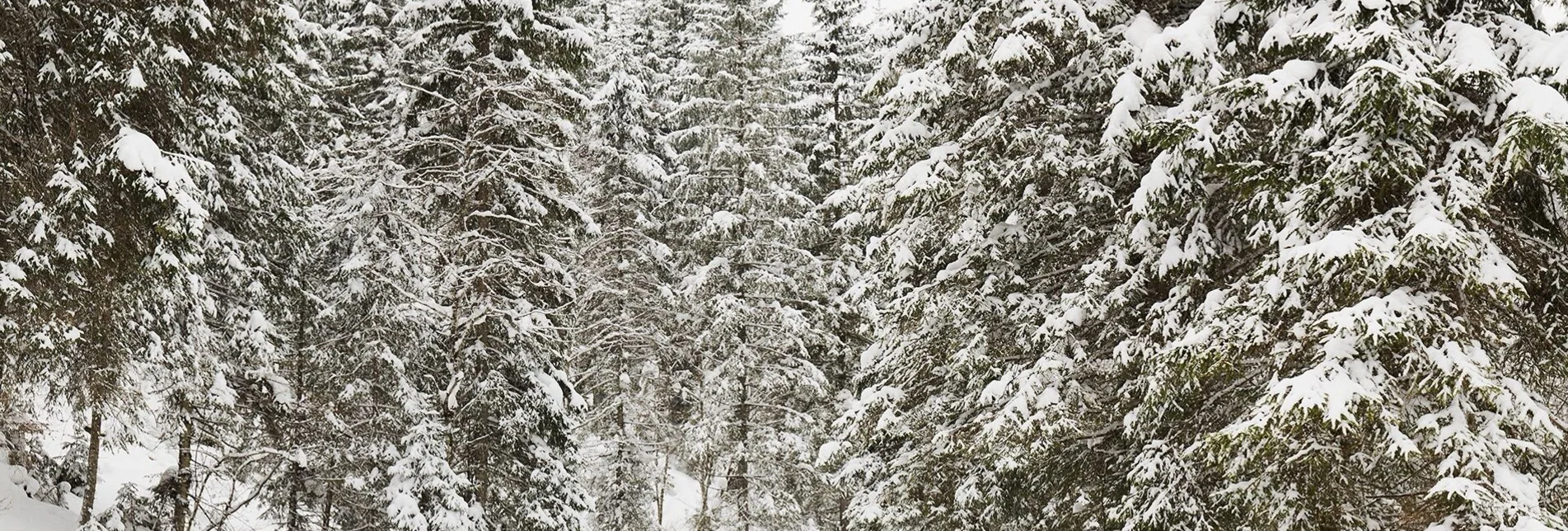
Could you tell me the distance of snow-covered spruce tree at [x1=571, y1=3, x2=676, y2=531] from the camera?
20.0 m

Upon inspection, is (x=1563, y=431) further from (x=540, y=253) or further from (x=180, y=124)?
(x=180, y=124)

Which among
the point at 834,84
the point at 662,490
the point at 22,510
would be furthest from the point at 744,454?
the point at 22,510

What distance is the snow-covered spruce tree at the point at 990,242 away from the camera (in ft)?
29.8

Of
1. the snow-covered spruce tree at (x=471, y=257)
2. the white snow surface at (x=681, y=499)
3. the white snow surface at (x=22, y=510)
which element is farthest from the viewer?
the white snow surface at (x=681, y=499)

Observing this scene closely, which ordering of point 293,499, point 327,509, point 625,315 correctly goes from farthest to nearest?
point 625,315 → point 327,509 → point 293,499

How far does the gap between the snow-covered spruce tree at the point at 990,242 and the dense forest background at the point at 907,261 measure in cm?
5

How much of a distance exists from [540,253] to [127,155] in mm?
5373

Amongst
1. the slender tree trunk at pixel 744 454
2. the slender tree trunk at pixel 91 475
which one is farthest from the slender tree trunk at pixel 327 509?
the slender tree trunk at pixel 744 454

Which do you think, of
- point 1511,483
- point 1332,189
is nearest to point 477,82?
point 1332,189

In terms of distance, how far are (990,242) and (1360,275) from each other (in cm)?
392

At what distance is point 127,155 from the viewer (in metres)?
8.63

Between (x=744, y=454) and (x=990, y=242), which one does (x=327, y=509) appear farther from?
(x=990, y=242)

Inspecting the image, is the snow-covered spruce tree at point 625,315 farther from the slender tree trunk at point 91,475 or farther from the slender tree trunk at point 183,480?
the slender tree trunk at point 91,475

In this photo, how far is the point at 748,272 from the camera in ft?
61.7
